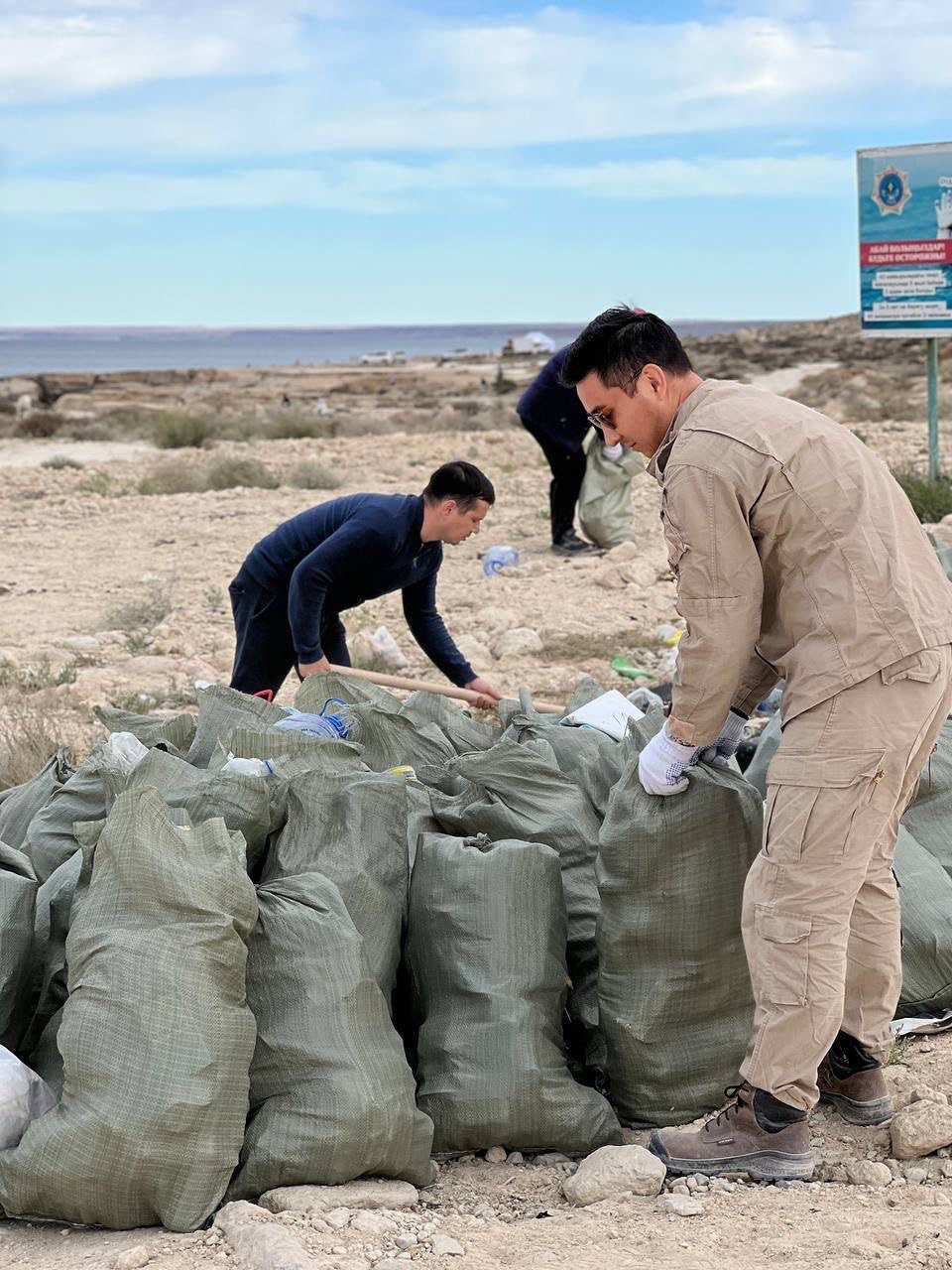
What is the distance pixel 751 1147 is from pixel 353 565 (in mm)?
2451

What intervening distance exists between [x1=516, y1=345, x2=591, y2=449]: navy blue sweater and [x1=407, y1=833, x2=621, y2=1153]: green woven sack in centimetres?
610

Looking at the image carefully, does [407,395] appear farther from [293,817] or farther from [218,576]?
[293,817]

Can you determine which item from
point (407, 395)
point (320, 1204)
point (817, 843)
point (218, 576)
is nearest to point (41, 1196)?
point (320, 1204)

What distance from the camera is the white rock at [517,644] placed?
7238 millimetres

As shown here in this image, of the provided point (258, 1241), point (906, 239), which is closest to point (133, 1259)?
point (258, 1241)

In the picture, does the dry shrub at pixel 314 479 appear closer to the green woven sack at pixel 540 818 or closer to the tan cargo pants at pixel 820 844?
the green woven sack at pixel 540 818

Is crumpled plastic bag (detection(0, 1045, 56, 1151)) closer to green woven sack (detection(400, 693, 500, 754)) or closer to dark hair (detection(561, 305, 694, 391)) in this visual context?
green woven sack (detection(400, 693, 500, 754))

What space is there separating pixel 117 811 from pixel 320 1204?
0.80 meters

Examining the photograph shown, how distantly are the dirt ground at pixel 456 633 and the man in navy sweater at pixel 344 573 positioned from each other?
2.72 feet

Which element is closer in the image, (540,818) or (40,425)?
(540,818)

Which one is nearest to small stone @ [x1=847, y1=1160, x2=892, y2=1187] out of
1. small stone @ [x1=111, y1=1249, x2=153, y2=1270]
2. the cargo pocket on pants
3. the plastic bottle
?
the cargo pocket on pants

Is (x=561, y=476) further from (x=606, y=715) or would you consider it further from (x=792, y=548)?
(x=792, y=548)

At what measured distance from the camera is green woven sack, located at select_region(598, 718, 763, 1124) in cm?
293

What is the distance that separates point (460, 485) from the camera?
14.9ft
